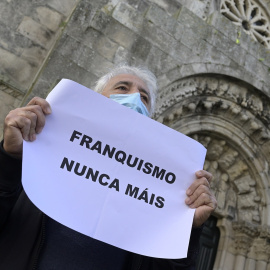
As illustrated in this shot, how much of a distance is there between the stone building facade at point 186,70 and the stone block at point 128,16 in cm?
1

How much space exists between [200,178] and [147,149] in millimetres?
248

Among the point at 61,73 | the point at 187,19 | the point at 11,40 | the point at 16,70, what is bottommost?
the point at 61,73

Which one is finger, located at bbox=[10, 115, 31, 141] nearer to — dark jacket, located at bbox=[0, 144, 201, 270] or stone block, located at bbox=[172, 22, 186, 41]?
dark jacket, located at bbox=[0, 144, 201, 270]

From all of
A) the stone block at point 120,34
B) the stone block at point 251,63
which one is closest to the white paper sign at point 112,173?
the stone block at point 120,34

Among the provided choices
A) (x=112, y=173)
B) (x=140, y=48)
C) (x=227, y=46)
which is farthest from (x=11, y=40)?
(x=112, y=173)

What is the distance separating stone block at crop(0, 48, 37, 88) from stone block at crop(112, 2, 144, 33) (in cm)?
116

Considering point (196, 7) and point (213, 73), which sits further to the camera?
point (196, 7)

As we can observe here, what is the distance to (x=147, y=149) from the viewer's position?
136 centimetres

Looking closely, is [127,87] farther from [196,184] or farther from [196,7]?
[196,7]

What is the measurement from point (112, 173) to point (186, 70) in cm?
293

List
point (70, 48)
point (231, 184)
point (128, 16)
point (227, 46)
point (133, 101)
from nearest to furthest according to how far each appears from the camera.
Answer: point (133, 101) < point (70, 48) < point (128, 16) < point (227, 46) < point (231, 184)

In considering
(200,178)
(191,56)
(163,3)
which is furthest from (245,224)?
(200,178)

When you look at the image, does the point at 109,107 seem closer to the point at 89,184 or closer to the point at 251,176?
the point at 89,184

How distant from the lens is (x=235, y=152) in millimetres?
5062
